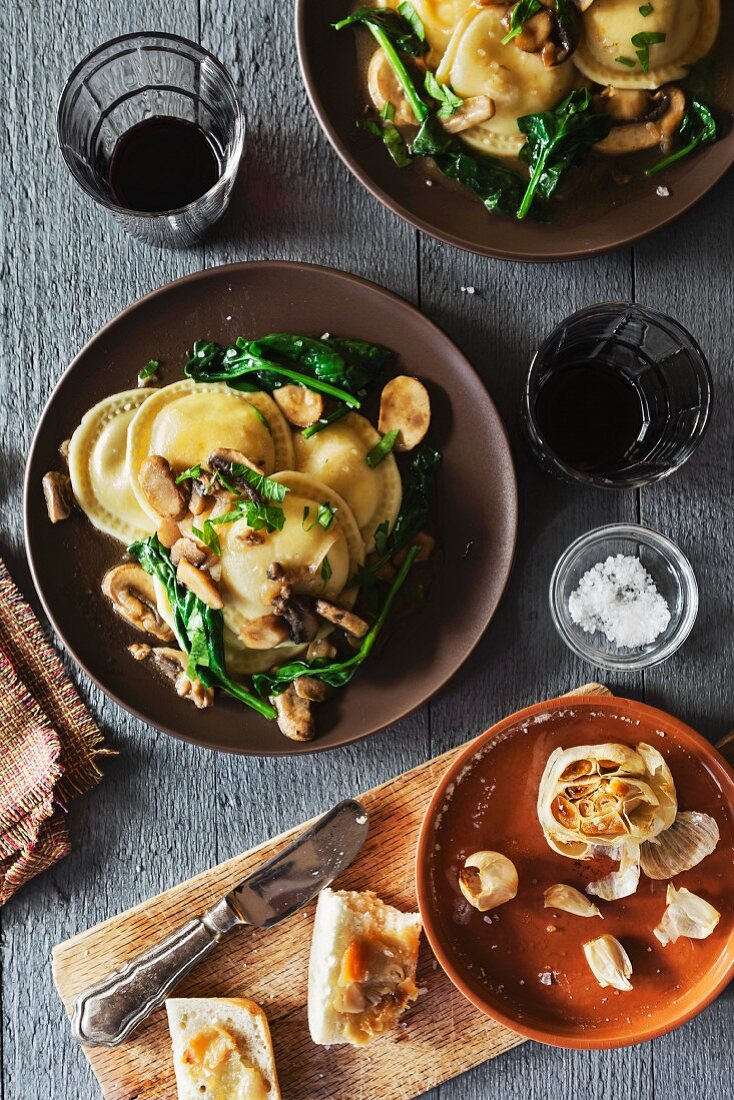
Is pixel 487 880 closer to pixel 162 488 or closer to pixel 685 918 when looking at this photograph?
pixel 685 918

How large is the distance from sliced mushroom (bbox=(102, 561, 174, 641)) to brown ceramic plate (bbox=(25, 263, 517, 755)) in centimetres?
4

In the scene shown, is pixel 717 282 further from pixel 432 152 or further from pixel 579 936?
pixel 579 936

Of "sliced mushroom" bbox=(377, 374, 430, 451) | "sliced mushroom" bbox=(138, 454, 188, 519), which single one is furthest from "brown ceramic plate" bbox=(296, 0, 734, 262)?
"sliced mushroom" bbox=(138, 454, 188, 519)

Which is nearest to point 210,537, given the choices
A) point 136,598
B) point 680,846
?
point 136,598

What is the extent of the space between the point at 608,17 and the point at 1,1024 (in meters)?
2.32

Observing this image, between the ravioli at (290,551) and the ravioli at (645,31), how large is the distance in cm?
91

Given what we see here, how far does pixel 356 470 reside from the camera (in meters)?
1.76

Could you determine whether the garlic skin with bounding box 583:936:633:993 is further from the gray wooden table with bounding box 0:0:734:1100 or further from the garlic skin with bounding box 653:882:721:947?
the gray wooden table with bounding box 0:0:734:1100

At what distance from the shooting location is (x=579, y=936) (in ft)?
6.29

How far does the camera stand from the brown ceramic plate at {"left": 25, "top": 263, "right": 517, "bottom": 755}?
179 centimetres

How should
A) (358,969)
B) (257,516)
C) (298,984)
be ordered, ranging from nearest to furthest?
(257,516) < (358,969) < (298,984)

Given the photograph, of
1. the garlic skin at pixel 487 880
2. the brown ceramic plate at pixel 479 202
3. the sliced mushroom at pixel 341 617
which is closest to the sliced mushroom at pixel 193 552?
the sliced mushroom at pixel 341 617

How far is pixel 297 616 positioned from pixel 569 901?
83cm

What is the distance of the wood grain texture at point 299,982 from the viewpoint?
192 cm
